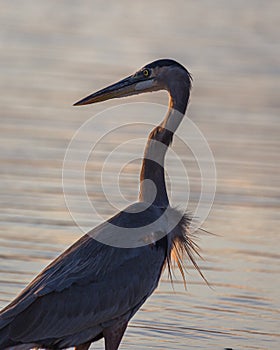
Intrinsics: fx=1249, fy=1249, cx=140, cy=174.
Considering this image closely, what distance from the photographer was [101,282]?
8.28 m

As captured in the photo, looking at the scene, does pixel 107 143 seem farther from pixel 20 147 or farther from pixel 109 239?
pixel 109 239

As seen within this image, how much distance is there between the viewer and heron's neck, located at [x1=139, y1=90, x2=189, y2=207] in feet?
28.9

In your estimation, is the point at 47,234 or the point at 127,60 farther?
the point at 127,60

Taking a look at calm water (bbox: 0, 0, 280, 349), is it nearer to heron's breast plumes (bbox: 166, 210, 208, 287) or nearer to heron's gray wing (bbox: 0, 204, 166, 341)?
heron's breast plumes (bbox: 166, 210, 208, 287)

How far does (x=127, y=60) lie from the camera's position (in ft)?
57.3

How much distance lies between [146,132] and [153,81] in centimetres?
487

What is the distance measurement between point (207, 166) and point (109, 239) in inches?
182

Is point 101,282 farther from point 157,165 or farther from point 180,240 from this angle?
point 157,165

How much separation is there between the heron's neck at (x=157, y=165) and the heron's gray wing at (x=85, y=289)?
24 centimetres

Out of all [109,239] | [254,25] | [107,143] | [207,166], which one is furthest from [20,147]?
[254,25]

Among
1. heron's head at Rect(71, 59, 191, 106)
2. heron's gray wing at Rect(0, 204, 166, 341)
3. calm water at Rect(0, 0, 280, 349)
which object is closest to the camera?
heron's gray wing at Rect(0, 204, 166, 341)

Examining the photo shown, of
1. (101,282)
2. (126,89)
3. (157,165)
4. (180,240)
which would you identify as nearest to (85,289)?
(101,282)

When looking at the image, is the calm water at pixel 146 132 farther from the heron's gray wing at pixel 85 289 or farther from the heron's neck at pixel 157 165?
the heron's neck at pixel 157 165

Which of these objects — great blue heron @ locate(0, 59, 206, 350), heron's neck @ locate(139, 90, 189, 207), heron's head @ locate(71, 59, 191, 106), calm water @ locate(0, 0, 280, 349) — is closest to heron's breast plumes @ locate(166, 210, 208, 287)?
great blue heron @ locate(0, 59, 206, 350)
